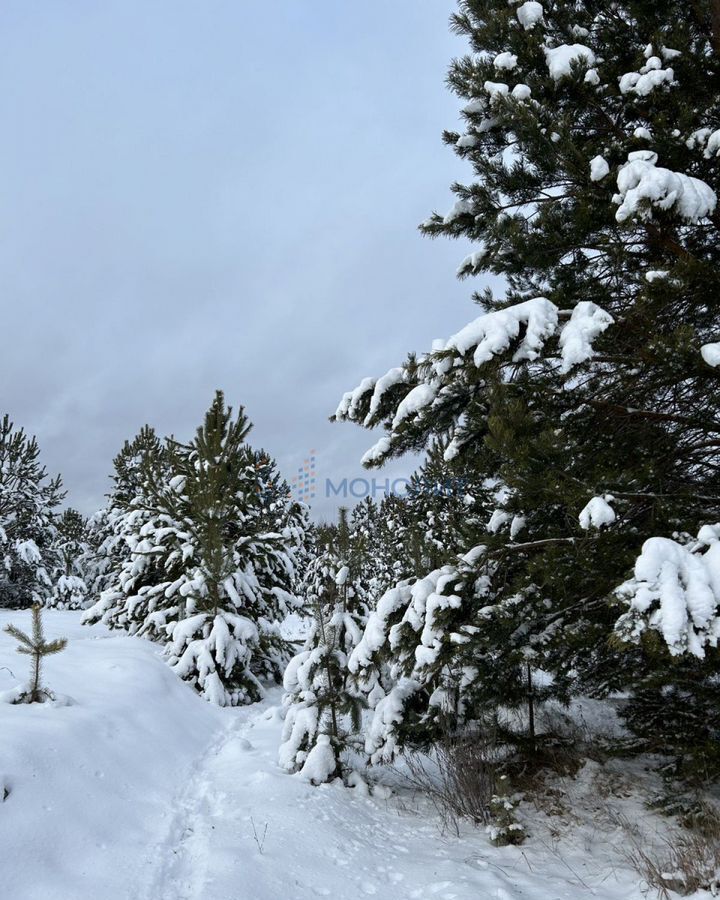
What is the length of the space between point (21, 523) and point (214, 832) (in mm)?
19188

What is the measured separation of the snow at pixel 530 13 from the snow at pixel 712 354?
4.16 m

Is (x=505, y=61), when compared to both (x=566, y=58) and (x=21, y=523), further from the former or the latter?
(x=21, y=523)

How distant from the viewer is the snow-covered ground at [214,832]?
3.32 m

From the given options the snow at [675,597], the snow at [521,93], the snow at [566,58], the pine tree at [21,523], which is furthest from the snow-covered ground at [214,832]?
the pine tree at [21,523]

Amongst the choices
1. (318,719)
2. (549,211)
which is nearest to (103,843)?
(318,719)

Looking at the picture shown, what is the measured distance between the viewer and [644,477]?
4.09 metres

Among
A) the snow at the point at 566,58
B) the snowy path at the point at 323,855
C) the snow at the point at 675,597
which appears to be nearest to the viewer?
the snow at the point at 675,597

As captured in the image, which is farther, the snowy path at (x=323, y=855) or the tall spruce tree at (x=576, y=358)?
the tall spruce tree at (x=576, y=358)

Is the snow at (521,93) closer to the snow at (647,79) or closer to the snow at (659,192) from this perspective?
the snow at (647,79)

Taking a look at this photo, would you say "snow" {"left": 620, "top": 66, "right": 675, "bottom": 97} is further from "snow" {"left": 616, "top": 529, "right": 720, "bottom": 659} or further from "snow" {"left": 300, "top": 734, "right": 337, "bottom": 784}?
"snow" {"left": 300, "top": 734, "right": 337, "bottom": 784}

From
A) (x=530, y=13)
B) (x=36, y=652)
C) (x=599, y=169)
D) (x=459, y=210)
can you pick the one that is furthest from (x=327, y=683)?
(x=530, y=13)

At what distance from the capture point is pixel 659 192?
11.6 feet

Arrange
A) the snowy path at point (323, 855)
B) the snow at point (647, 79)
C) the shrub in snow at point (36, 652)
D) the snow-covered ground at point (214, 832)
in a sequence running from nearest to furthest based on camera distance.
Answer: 1. the snow-covered ground at point (214, 832)
2. the snowy path at point (323, 855)
3. the snow at point (647, 79)
4. the shrub in snow at point (36, 652)

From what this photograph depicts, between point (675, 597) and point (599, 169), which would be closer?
point (675, 597)
